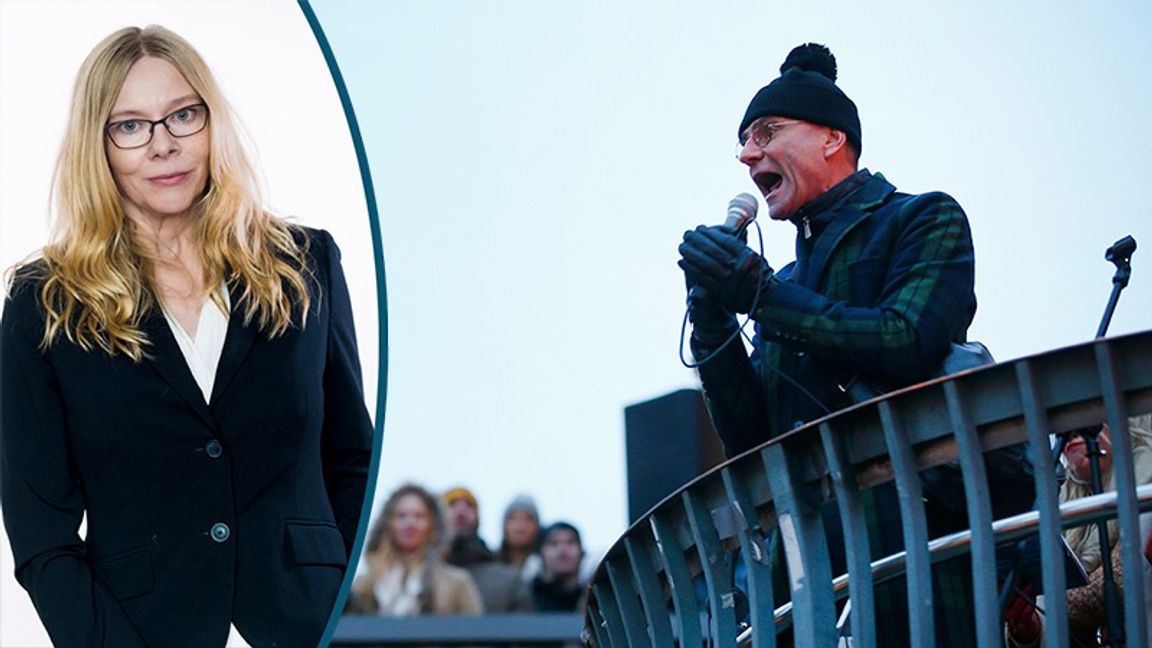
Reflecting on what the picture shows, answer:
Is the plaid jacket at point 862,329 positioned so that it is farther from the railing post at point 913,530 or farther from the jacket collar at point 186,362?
the jacket collar at point 186,362

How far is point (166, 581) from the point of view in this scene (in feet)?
17.6

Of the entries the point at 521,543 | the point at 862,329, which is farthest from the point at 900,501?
the point at 521,543

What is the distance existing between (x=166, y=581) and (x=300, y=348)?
67 cm

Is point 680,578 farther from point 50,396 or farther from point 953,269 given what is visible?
point 50,396

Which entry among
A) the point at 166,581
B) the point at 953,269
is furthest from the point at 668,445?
the point at 166,581

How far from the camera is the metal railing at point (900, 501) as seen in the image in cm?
391

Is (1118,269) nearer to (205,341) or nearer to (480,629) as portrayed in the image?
(205,341)

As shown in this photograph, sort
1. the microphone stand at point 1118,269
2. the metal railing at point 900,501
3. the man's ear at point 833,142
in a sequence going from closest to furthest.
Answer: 1. the metal railing at point 900,501
2. the microphone stand at point 1118,269
3. the man's ear at point 833,142

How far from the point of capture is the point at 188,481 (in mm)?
5383

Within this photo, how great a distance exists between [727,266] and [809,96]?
26.3 inches

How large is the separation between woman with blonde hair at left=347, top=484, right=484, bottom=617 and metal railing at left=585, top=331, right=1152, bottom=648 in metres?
5.68

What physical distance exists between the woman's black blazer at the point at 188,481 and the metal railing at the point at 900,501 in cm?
84

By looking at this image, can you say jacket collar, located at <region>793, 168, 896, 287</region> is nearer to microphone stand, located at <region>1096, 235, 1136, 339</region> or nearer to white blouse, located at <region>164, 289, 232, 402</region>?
microphone stand, located at <region>1096, 235, 1136, 339</region>

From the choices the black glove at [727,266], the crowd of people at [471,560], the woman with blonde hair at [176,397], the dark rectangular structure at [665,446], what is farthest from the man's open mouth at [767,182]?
the crowd of people at [471,560]
